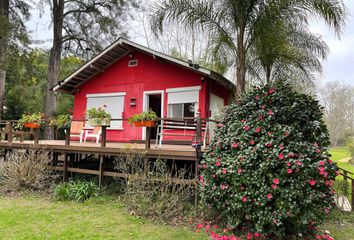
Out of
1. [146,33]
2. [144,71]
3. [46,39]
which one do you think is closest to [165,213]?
[144,71]

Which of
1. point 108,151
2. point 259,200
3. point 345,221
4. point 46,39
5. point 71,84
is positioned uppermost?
point 46,39

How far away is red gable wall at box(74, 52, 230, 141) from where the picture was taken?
1015cm

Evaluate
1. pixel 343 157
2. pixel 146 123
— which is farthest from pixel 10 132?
pixel 343 157

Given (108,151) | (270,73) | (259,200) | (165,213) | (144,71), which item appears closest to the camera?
(259,200)

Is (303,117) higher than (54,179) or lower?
higher

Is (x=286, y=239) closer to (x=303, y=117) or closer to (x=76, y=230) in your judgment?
(x=303, y=117)

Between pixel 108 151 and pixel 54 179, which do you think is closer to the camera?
pixel 108 151

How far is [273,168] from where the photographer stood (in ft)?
16.3

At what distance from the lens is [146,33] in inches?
929

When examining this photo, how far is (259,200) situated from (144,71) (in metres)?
7.53

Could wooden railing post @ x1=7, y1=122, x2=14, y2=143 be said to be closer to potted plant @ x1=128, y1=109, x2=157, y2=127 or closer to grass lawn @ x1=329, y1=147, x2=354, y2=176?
potted plant @ x1=128, y1=109, x2=157, y2=127

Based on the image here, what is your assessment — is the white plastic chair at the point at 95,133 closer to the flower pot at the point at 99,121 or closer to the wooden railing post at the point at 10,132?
the wooden railing post at the point at 10,132

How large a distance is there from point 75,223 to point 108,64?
7431 mm

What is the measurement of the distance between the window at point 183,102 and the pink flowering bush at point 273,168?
414 centimetres
